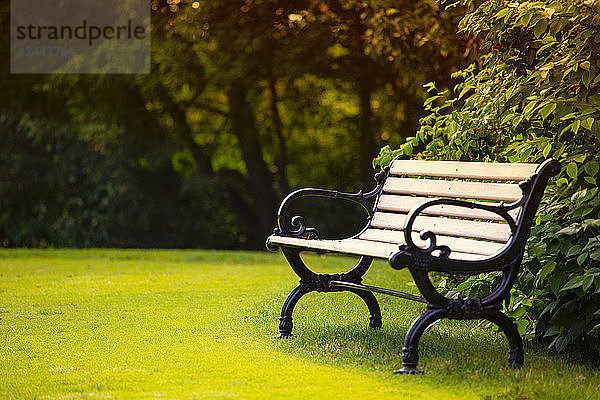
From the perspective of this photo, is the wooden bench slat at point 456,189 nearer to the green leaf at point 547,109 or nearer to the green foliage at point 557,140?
the green foliage at point 557,140

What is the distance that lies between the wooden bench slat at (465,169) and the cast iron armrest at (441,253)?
205 mm

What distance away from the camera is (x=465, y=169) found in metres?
4.72

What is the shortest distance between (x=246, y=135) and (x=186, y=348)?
1054 centimetres

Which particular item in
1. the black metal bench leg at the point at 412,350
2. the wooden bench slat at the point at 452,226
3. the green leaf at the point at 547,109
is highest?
the green leaf at the point at 547,109

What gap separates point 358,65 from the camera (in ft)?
44.7

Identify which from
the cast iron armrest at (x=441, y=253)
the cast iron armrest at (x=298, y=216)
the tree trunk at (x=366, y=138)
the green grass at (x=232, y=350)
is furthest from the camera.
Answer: the tree trunk at (x=366, y=138)

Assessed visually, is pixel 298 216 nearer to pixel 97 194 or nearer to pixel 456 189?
pixel 456 189

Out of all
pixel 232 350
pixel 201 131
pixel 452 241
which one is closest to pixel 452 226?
pixel 452 241

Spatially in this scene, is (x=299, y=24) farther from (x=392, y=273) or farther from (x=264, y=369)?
(x=264, y=369)

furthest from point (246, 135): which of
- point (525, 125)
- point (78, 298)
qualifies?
point (525, 125)

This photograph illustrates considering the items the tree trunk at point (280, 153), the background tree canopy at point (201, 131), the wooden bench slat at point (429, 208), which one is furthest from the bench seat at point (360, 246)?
the tree trunk at point (280, 153)

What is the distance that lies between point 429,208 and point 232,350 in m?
1.43

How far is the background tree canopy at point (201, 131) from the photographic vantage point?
43.0ft

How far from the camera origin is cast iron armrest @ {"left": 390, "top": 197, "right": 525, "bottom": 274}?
394 centimetres
